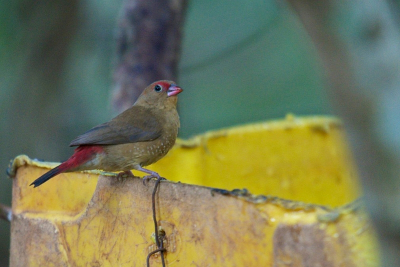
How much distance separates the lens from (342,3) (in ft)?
3.37

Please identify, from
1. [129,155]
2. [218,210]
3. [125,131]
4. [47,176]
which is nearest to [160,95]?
[125,131]

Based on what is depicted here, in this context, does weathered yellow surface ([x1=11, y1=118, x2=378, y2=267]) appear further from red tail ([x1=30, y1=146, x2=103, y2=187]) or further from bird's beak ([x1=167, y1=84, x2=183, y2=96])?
bird's beak ([x1=167, y1=84, x2=183, y2=96])

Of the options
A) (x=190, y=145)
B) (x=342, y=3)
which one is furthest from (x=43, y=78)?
(x=342, y=3)

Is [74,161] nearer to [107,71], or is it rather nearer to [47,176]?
[47,176]

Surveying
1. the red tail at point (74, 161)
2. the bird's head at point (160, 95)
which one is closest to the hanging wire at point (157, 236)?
the red tail at point (74, 161)

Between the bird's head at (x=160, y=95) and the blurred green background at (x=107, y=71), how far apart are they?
6.50 ft

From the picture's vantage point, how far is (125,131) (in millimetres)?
3127

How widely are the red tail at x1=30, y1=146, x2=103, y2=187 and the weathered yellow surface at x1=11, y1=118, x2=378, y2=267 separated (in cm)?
9

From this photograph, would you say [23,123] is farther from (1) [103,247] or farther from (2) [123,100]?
(1) [103,247]

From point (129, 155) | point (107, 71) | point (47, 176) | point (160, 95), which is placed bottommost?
point (47, 176)

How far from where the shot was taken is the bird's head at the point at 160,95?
3484 mm

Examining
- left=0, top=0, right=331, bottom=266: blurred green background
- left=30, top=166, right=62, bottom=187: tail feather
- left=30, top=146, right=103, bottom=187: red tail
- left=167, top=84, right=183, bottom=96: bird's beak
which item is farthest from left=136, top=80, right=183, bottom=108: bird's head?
left=0, top=0, right=331, bottom=266: blurred green background

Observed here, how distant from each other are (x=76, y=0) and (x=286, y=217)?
5.04 m

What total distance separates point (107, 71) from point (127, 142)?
5.45m
